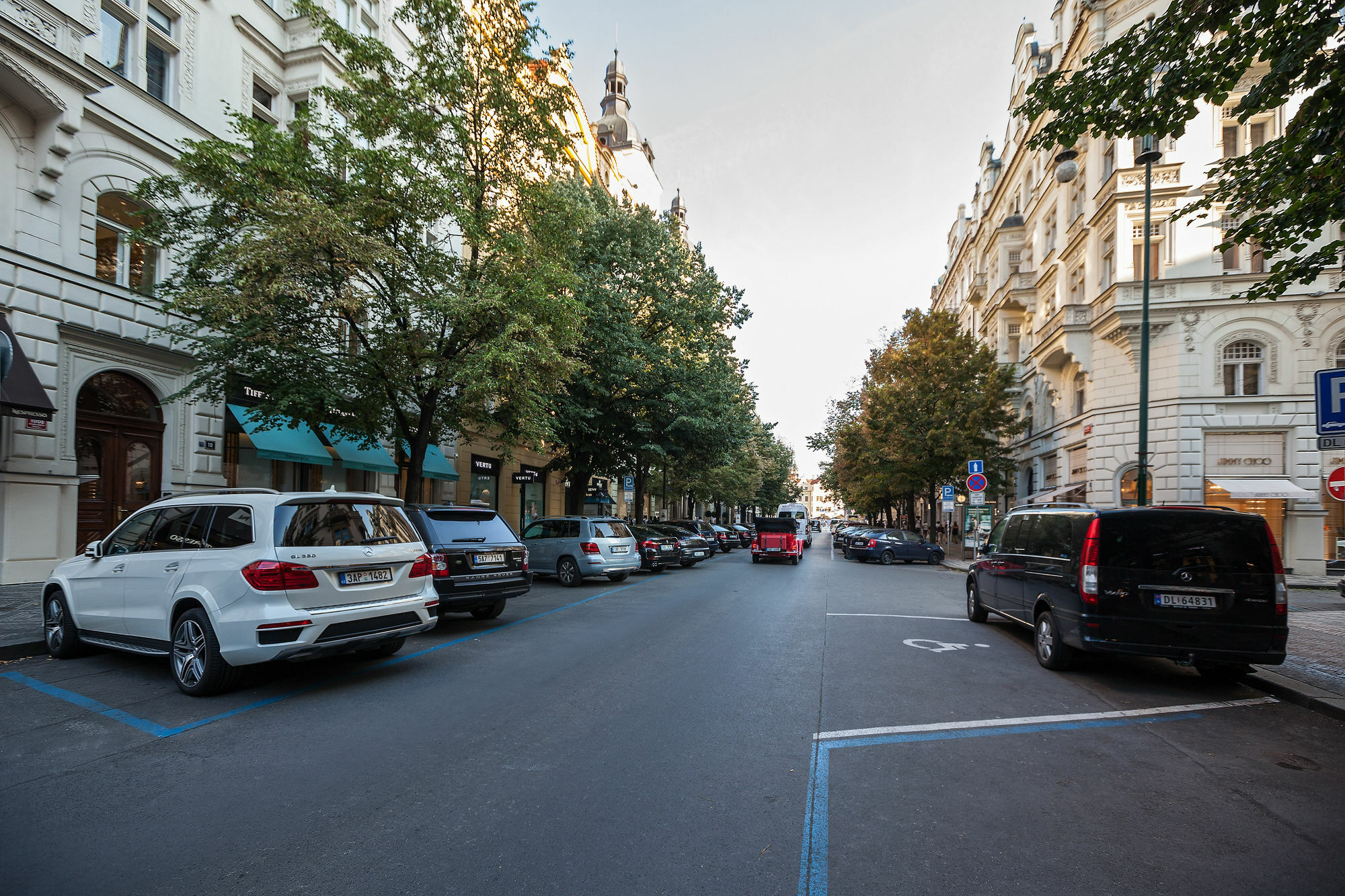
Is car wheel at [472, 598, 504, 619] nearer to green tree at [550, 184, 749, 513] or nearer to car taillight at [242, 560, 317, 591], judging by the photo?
car taillight at [242, 560, 317, 591]

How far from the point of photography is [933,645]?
30.7 feet

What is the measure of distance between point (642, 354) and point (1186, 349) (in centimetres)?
1770

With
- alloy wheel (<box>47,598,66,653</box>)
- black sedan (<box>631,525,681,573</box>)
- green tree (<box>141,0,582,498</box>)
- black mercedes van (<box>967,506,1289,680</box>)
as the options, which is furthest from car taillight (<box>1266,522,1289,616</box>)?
black sedan (<box>631,525,681,573</box>)

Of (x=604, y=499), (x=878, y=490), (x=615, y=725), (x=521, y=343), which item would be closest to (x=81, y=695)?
(x=615, y=725)

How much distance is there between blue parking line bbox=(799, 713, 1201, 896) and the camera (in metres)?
3.35

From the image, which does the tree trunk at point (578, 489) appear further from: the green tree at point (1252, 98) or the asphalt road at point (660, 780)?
the green tree at point (1252, 98)

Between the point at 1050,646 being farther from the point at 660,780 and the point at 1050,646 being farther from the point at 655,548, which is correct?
the point at 655,548

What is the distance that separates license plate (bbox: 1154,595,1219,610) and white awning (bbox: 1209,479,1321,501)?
19.5m

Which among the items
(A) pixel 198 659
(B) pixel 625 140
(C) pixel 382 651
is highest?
(B) pixel 625 140

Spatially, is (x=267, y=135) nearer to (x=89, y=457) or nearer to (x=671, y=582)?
(x=89, y=457)

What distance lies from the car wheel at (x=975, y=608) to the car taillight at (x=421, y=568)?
809 cm

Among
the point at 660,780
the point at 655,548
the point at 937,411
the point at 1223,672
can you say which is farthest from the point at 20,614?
the point at 937,411

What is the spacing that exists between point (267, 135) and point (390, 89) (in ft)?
9.40

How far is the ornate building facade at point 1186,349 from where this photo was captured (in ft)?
75.3
